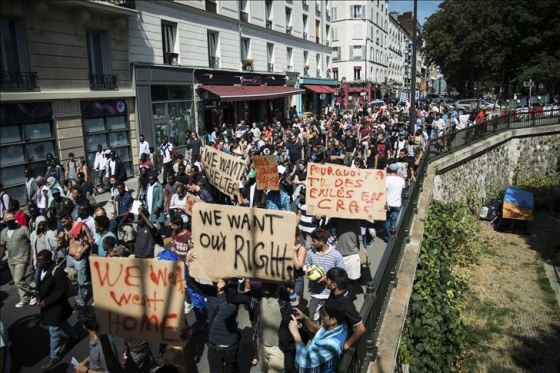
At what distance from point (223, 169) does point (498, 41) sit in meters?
42.3

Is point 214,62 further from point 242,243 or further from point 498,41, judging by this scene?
point 498,41

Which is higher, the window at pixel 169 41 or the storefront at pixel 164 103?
the window at pixel 169 41

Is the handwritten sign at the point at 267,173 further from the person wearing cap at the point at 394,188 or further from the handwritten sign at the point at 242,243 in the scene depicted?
the handwritten sign at the point at 242,243

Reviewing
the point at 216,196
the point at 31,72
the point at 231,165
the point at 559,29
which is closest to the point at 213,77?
the point at 31,72

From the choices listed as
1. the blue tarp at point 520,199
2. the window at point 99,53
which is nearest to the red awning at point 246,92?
the window at point 99,53

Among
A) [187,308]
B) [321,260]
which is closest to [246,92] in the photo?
[187,308]

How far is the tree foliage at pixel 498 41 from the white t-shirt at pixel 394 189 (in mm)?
33844

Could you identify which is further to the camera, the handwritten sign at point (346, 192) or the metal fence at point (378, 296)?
the handwritten sign at point (346, 192)

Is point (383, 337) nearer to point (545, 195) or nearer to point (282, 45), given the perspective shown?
point (545, 195)

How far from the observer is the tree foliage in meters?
38.6

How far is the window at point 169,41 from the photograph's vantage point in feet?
67.2

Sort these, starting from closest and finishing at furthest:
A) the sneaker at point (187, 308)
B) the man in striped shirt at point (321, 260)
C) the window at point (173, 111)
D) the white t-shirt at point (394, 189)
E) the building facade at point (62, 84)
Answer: the man in striped shirt at point (321, 260) → the sneaker at point (187, 308) → the white t-shirt at point (394, 189) → the building facade at point (62, 84) → the window at point (173, 111)

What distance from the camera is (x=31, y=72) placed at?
46.3ft

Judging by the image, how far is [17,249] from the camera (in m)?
7.41
